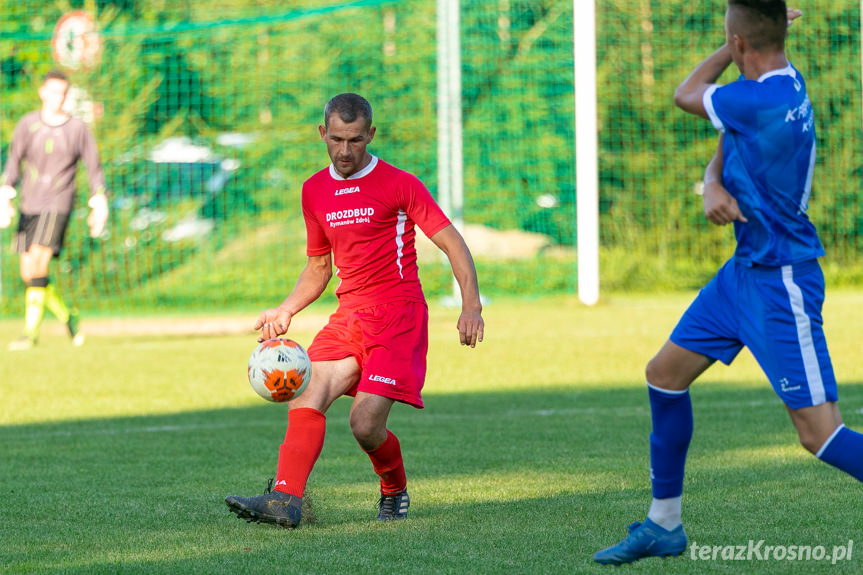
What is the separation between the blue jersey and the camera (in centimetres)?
393

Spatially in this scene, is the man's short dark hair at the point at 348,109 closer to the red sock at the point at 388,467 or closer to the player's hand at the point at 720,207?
the red sock at the point at 388,467

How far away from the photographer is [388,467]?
509cm

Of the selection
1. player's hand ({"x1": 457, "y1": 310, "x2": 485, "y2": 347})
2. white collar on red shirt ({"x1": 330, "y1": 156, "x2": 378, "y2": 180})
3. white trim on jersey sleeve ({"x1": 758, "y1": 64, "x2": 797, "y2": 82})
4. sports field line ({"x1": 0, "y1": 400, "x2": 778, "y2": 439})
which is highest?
white trim on jersey sleeve ({"x1": 758, "y1": 64, "x2": 797, "y2": 82})

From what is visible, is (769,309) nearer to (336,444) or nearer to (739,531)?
(739,531)

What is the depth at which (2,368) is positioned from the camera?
10.8m

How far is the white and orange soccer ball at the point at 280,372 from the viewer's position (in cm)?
489

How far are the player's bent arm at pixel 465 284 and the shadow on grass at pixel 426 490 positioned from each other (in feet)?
2.40

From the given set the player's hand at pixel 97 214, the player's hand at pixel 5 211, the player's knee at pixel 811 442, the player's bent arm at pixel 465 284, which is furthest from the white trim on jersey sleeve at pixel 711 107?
the player's hand at pixel 5 211

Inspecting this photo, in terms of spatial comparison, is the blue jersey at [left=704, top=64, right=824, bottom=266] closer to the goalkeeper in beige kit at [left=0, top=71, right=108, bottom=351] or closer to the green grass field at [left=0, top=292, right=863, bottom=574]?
the green grass field at [left=0, top=292, right=863, bottom=574]

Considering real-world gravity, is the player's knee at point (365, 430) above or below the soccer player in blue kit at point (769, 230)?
below

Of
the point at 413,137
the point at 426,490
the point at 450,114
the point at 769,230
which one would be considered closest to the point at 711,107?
the point at 769,230

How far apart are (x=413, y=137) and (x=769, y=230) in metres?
14.3

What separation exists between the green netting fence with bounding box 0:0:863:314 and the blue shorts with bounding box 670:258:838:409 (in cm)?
1339

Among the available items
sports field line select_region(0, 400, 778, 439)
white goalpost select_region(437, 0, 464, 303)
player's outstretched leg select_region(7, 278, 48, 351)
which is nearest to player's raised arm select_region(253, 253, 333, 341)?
sports field line select_region(0, 400, 778, 439)
